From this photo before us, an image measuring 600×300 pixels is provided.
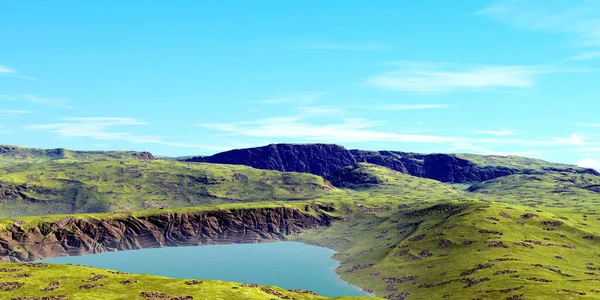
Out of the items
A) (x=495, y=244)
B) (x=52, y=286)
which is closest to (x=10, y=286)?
(x=52, y=286)

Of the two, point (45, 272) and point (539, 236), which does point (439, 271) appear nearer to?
point (539, 236)

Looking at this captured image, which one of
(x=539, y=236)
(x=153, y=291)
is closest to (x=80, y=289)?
(x=153, y=291)

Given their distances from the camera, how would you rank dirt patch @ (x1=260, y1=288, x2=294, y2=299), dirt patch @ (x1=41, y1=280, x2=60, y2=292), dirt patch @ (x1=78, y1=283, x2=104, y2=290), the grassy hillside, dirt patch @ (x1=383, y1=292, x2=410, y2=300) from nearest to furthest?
1. the grassy hillside
2. dirt patch @ (x1=41, y1=280, x2=60, y2=292)
3. dirt patch @ (x1=78, y1=283, x2=104, y2=290)
4. dirt patch @ (x1=260, y1=288, x2=294, y2=299)
5. dirt patch @ (x1=383, y1=292, x2=410, y2=300)

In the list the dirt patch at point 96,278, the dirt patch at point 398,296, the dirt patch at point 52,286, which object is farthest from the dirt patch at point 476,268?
the dirt patch at point 52,286

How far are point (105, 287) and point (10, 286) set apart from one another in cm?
1697

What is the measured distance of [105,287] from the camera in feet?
286

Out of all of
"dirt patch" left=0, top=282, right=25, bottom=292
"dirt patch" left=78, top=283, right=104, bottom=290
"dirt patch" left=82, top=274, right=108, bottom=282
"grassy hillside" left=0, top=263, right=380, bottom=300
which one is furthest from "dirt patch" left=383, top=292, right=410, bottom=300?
"dirt patch" left=0, top=282, right=25, bottom=292

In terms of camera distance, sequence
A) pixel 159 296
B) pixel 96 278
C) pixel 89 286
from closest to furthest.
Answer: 1. pixel 159 296
2. pixel 89 286
3. pixel 96 278

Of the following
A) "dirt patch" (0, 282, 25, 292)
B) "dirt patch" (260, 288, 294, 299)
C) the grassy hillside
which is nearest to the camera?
"dirt patch" (0, 282, 25, 292)

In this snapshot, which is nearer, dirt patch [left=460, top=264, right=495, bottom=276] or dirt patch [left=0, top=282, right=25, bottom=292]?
dirt patch [left=0, top=282, right=25, bottom=292]

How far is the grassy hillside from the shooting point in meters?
82.9

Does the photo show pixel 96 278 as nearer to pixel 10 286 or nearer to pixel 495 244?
pixel 10 286

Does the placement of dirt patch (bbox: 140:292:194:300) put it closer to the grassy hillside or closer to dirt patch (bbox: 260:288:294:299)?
the grassy hillside

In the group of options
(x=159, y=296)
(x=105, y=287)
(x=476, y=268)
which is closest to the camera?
(x=159, y=296)
